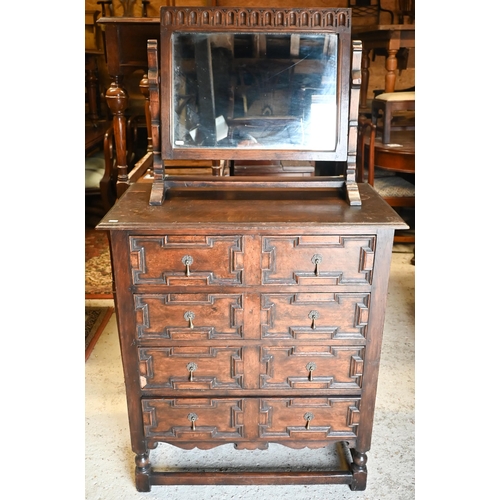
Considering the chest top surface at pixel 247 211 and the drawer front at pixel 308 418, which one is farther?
the drawer front at pixel 308 418

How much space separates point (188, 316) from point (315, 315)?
39cm

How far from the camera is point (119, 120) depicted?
2.42 m

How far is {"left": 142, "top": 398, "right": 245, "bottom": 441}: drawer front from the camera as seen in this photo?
1715 mm

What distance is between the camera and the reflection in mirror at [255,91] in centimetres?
162

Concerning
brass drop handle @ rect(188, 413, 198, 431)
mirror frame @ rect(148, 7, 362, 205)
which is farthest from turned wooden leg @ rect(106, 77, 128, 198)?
brass drop handle @ rect(188, 413, 198, 431)

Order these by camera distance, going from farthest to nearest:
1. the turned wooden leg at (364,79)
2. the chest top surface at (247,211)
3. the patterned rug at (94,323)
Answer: the turned wooden leg at (364,79)
the patterned rug at (94,323)
the chest top surface at (247,211)

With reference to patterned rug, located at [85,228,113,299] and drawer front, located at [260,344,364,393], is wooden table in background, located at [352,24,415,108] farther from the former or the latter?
drawer front, located at [260,344,364,393]

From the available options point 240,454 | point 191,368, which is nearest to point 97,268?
point 240,454

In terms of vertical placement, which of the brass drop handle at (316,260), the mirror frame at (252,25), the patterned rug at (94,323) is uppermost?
the mirror frame at (252,25)

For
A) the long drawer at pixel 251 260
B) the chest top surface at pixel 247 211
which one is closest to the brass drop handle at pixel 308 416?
the long drawer at pixel 251 260

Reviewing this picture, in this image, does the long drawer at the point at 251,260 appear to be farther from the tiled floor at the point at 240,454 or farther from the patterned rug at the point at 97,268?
the patterned rug at the point at 97,268

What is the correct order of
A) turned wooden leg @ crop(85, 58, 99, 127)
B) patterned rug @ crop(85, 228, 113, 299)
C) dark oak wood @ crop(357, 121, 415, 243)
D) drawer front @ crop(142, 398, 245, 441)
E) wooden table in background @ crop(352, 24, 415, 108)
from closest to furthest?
drawer front @ crop(142, 398, 245, 441)
patterned rug @ crop(85, 228, 113, 299)
dark oak wood @ crop(357, 121, 415, 243)
wooden table in background @ crop(352, 24, 415, 108)
turned wooden leg @ crop(85, 58, 99, 127)

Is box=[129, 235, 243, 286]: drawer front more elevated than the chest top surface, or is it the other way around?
the chest top surface

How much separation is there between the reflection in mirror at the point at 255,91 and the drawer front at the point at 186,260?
344 mm
